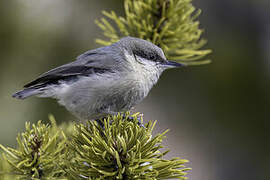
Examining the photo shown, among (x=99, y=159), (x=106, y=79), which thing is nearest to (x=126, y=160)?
(x=99, y=159)

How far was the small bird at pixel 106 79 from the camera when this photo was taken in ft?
7.59

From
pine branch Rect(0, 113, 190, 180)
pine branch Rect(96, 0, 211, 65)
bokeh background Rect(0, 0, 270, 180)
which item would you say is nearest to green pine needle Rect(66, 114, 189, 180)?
pine branch Rect(0, 113, 190, 180)

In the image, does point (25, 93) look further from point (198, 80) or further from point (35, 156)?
point (198, 80)

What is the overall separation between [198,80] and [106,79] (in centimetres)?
183

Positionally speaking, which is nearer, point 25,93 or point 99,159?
point 99,159

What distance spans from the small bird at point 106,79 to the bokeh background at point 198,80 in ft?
2.11

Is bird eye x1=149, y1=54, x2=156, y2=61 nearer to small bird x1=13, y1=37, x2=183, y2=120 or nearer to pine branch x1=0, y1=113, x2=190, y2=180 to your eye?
small bird x1=13, y1=37, x2=183, y2=120

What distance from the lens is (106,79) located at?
2.38 m

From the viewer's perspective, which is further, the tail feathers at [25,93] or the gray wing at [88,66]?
the gray wing at [88,66]

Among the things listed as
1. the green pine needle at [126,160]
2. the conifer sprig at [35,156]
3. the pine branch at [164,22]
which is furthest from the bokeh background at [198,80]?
the green pine needle at [126,160]

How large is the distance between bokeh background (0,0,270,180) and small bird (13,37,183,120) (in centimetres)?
64

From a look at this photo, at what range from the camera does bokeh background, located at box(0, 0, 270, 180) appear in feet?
9.54

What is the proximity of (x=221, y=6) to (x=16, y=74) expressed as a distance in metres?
2.90

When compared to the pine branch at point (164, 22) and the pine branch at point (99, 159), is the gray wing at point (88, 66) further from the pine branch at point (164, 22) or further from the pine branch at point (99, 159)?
the pine branch at point (99, 159)
